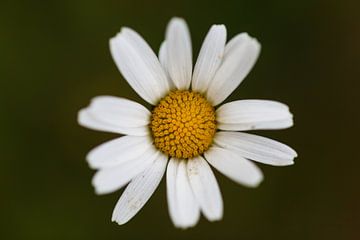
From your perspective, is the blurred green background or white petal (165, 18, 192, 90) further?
the blurred green background

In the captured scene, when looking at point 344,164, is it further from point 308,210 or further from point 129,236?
point 129,236

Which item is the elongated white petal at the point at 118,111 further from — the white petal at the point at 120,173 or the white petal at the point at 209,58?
the white petal at the point at 209,58

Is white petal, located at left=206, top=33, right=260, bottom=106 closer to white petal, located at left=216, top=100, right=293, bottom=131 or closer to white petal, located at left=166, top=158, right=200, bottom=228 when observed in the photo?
white petal, located at left=216, top=100, right=293, bottom=131

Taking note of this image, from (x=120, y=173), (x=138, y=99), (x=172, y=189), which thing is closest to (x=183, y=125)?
(x=172, y=189)

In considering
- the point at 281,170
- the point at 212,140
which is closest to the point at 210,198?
the point at 212,140

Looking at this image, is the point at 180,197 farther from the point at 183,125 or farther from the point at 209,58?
the point at 209,58

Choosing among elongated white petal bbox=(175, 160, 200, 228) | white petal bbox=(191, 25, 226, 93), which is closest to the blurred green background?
white petal bbox=(191, 25, 226, 93)
